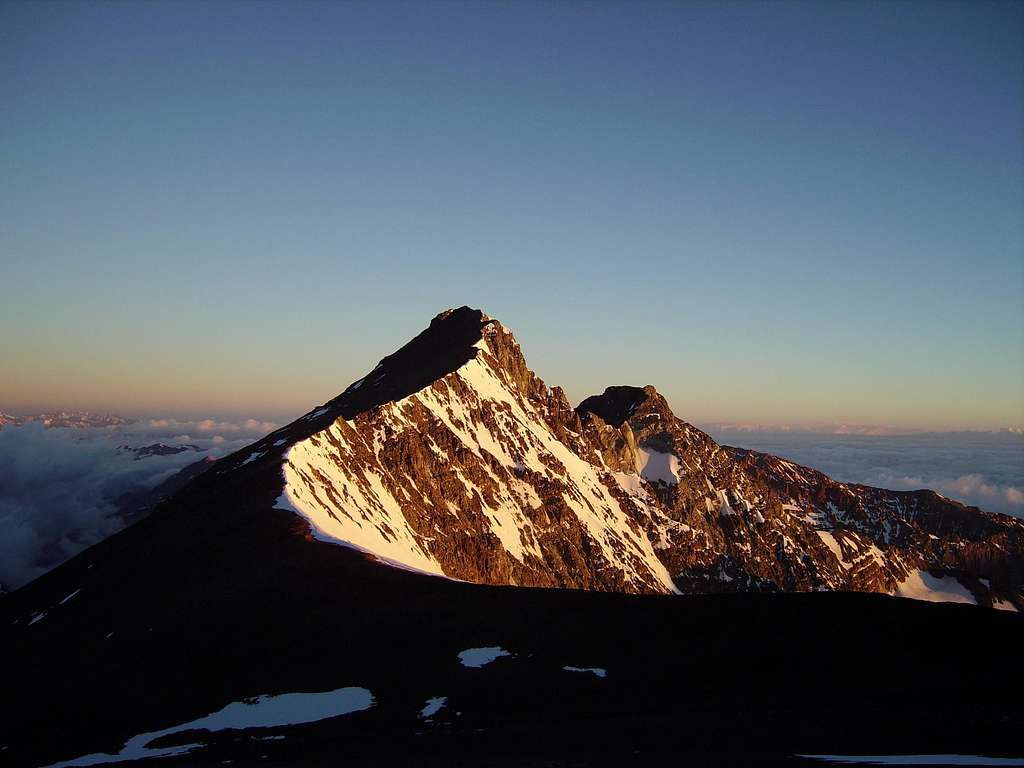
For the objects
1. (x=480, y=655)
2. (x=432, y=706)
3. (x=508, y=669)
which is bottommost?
(x=432, y=706)

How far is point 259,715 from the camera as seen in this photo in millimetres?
58281

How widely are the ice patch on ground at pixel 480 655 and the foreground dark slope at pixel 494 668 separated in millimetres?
1229

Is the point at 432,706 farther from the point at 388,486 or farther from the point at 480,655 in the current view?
the point at 388,486

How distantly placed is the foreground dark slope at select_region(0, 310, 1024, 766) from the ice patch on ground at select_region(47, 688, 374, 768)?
1.13 meters

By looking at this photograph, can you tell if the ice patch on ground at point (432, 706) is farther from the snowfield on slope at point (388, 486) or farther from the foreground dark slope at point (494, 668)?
the snowfield on slope at point (388, 486)

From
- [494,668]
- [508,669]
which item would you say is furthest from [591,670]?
[494,668]

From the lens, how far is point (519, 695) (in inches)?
2343

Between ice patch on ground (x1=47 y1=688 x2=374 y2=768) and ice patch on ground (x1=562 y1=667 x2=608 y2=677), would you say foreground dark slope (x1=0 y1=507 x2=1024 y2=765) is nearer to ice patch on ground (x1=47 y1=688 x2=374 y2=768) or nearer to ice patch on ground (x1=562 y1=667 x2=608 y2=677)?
ice patch on ground (x1=562 y1=667 x2=608 y2=677)

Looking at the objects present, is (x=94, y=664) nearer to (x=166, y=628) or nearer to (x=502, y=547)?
(x=166, y=628)

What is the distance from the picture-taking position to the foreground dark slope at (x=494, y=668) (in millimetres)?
51156

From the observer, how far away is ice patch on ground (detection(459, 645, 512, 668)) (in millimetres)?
64875

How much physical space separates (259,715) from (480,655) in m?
17.9

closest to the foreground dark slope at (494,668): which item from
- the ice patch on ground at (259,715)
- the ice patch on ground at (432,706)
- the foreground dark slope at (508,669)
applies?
the foreground dark slope at (508,669)

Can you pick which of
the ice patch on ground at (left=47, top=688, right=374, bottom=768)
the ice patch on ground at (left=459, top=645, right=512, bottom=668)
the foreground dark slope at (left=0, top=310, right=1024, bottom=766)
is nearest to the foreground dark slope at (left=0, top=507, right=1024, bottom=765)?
the foreground dark slope at (left=0, top=310, right=1024, bottom=766)
